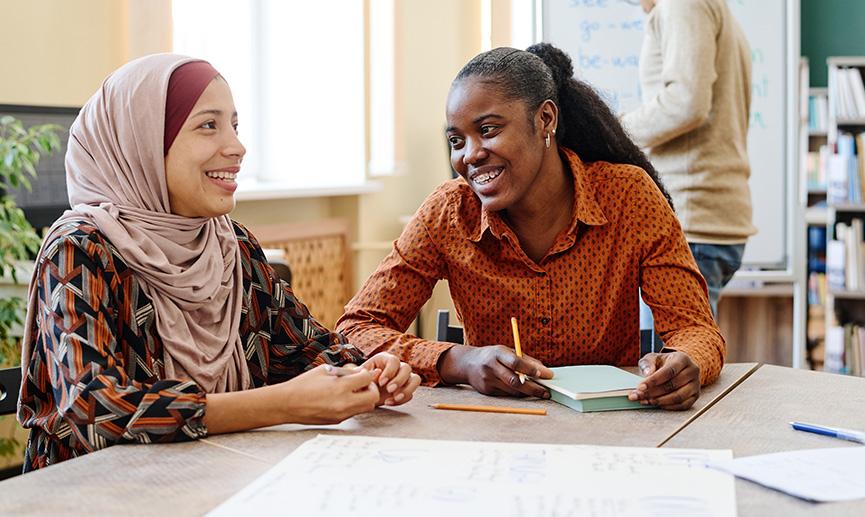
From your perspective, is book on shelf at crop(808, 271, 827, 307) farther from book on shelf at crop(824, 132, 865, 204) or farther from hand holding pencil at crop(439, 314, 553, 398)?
hand holding pencil at crop(439, 314, 553, 398)

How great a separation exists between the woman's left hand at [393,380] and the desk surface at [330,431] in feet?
0.07

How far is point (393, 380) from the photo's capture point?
1.46 meters

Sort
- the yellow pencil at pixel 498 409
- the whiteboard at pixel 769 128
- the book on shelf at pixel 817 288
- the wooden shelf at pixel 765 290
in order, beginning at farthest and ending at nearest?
1. the book on shelf at pixel 817 288
2. the wooden shelf at pixel 765 290
3. the whiteboard at pixel 769 128
4. the yellow pencil at pixel 498 409

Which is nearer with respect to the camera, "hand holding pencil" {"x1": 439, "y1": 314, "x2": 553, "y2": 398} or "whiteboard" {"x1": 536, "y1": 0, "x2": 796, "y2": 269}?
"hand holding pencil" {"x1": 439, "y1": 314, "x2": 553, "y2": 398}

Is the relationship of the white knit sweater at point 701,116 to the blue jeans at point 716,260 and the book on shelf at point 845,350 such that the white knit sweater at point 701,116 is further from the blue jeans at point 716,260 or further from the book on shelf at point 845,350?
the book on shelf at point 845,350

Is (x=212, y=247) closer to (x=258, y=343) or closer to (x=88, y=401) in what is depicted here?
(x=258, y=343)

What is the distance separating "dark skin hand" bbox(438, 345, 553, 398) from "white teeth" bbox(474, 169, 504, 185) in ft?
1.16

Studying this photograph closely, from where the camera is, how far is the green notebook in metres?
1.44

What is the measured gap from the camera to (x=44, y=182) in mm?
2680

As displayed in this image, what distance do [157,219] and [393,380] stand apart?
44 cm

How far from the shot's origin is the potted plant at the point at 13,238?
2268mm

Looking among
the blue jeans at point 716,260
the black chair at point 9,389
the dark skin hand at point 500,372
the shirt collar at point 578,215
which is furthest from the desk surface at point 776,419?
the blue jeans at point 716,260

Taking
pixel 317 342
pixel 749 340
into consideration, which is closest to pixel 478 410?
pixel 317 342

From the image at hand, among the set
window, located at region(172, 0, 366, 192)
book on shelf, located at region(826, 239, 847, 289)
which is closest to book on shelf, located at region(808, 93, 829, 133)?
book on shelf, located at region(826, 239, 847, 289)
